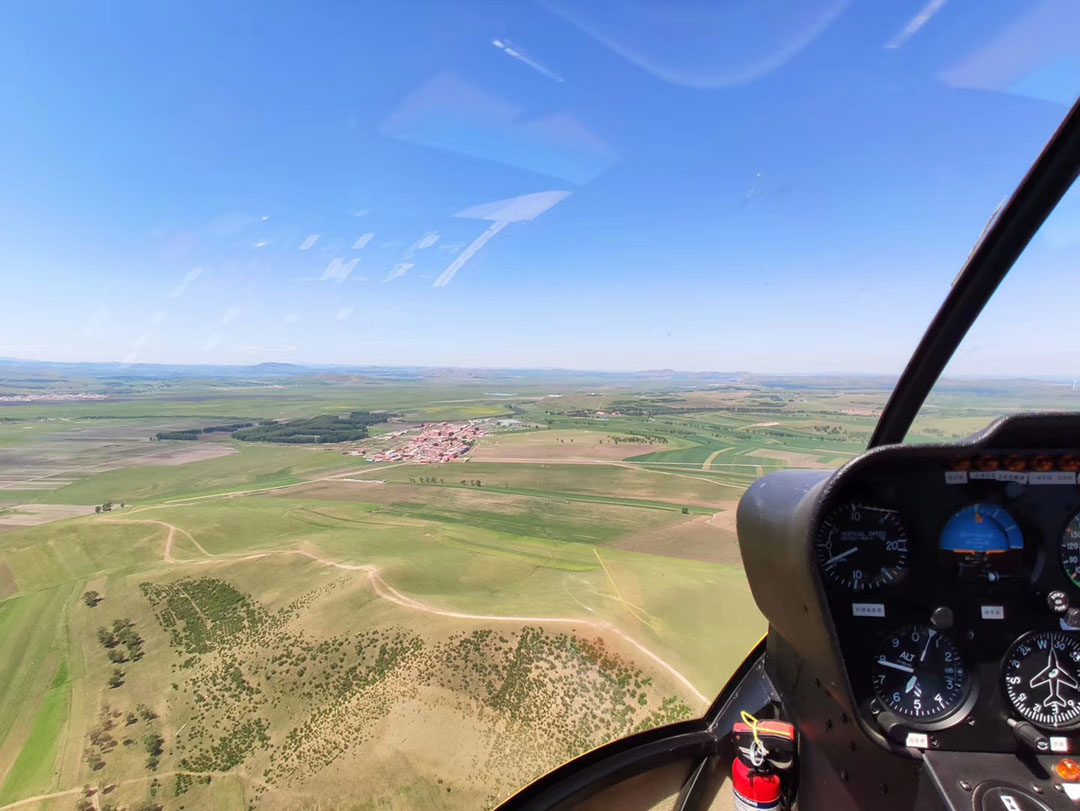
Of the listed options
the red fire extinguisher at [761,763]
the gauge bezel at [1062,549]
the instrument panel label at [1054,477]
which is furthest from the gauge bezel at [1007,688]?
the red fire extinguisher at [761,763]

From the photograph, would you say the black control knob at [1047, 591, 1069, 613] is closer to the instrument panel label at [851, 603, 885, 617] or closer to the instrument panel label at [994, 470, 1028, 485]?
the instrument panel label at [994, 470, 1028, 485]

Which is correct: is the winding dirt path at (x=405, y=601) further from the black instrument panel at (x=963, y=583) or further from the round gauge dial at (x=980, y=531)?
the round gauge dial at (x=980, y=531)

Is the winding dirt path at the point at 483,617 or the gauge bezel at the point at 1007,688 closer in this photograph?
the gauge bezel at the point at 1007,688

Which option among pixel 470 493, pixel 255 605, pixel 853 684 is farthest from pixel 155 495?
pixel 853 684

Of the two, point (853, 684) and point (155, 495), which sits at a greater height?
point (853, 684)

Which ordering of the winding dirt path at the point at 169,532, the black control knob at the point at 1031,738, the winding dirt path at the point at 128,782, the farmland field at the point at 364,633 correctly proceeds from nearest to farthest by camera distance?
1. the black control knob at the point at 1031,738
2. the farmland field at the point at 364,633
3. the winding dirt path at the point at 128,782
4. the winding dirt path at the point at 169,532

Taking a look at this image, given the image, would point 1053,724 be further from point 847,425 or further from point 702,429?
point 702,429
